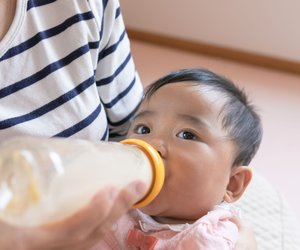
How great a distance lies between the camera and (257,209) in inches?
43.2

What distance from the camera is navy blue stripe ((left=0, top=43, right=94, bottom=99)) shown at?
74cm

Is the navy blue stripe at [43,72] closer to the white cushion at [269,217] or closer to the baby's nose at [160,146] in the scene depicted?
the baby's nose at [160,146]

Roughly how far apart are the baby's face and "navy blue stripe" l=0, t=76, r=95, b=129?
0.34 feet

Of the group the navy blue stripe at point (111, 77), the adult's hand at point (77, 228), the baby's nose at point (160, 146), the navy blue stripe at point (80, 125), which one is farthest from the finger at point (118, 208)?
the navy blue stripe at point (111, 77)

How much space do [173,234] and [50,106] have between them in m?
0.27

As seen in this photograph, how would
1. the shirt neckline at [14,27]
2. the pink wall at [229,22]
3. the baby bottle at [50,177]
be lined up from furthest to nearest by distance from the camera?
the pink wall at [229,22] < the shirt neckline at [14,27] < the baby bottle at [50,177]

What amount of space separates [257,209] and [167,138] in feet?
1.42

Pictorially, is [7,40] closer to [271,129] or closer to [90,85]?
[90,85]

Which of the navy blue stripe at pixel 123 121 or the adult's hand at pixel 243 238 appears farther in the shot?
the navy blue stripe at pixel 123 121

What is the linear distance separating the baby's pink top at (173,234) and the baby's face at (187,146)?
25 mm

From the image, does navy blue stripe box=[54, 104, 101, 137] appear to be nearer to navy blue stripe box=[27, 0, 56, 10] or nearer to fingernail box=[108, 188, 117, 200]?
navy blue stripe box=[27, 0, 56, 10]

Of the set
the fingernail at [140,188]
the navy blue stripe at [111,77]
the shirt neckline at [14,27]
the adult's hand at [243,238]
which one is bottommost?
the adult's hand at [243,238]

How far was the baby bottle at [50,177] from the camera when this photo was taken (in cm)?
47

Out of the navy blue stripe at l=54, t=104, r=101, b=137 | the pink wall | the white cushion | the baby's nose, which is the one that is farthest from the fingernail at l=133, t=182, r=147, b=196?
the pink wall
